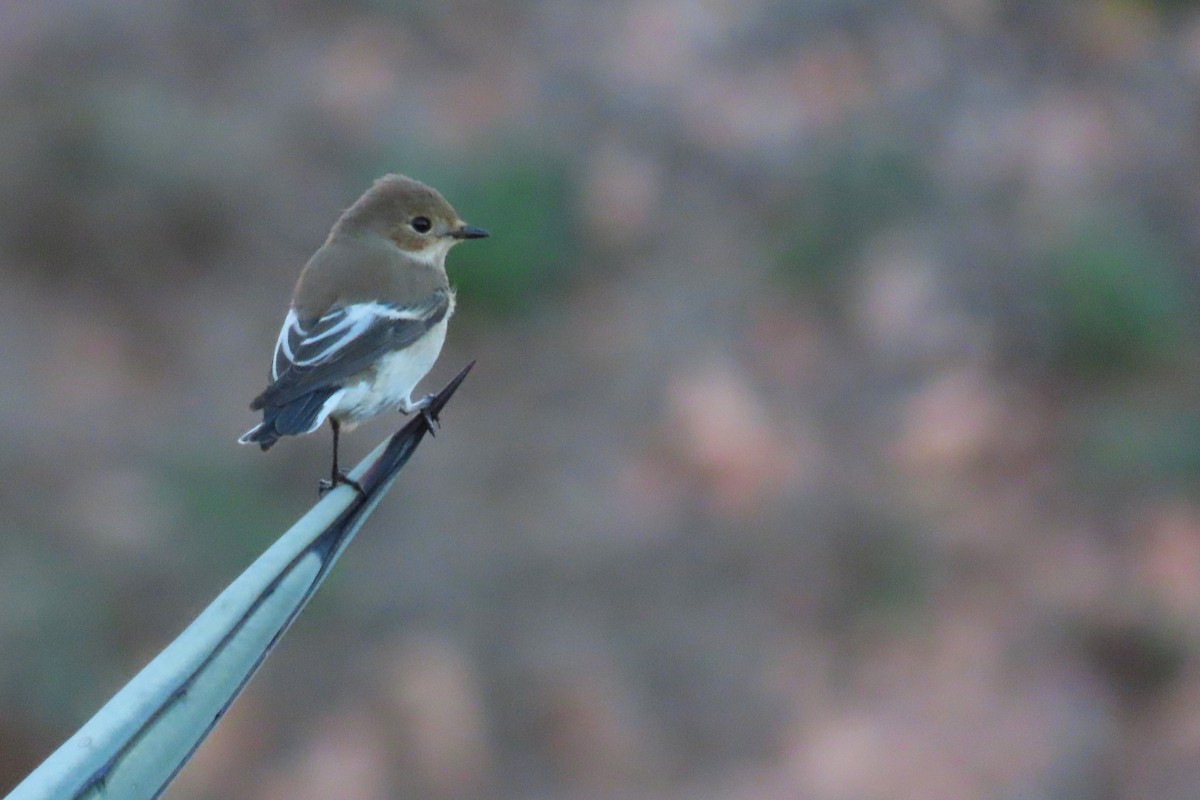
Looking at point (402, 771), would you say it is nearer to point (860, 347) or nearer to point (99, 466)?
point (99, 466)

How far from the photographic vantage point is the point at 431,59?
9828mm

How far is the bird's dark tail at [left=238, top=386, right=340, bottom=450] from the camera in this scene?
3193 millimetres

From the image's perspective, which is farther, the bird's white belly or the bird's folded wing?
the bird's white belly

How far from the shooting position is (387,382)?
372 cm

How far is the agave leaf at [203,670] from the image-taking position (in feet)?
6.11

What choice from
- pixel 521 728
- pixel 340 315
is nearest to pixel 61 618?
pixel 521 728

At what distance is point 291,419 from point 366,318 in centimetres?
48

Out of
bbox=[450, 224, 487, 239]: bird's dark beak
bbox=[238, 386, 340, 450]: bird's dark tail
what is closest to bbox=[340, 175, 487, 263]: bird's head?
bbox=[450, 224, 487, 239]: bird's dark beak

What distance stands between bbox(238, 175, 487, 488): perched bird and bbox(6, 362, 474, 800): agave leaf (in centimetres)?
99

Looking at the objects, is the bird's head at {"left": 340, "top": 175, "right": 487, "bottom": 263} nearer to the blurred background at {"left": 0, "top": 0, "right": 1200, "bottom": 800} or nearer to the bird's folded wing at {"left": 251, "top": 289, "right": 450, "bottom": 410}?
the bird's folded wing at {"left": 251, "top": 289, "right": 450, "bottom": 410}

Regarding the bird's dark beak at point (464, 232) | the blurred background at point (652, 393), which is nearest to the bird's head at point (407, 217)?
the bird's dark beak at point (464, 232)

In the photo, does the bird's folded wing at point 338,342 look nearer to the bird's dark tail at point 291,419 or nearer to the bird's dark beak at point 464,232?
the bird's dark tail at point 291,419

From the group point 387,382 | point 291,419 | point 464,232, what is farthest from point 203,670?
point 464,232

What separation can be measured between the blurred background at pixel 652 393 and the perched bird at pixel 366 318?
10.7ft
